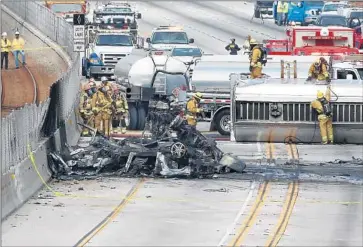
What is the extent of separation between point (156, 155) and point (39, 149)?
283cm

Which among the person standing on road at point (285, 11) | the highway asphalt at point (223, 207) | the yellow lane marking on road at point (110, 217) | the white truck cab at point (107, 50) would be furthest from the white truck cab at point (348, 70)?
the person standing on road at point (285, 11)

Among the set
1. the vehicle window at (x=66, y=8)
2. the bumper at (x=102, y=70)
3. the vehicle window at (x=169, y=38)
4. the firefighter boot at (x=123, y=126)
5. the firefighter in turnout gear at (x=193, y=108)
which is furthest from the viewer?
the vehicle window at (x=66, y=8)

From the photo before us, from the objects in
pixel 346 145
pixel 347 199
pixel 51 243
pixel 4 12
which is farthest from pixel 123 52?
pixel 51 243

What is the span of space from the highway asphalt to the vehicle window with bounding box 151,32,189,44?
874 inches

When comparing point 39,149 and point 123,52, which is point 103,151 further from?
point 123,52

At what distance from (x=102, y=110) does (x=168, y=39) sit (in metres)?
21.4

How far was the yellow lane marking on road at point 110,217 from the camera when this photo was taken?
2230cm

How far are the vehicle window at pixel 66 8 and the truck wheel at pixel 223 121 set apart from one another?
3233 centimetres

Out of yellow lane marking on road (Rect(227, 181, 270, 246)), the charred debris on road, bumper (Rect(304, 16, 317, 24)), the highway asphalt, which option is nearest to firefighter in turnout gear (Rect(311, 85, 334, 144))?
the highway asphalt

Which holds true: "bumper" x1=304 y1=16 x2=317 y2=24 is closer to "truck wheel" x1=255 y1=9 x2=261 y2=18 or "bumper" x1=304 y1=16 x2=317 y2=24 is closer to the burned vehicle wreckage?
"truck wheel" x1=255 y1=9 x2=261 y2=18

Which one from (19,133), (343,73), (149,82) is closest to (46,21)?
(149,82)

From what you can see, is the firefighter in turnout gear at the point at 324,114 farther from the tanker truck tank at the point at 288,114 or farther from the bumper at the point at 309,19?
the bumper at the point at 309,19

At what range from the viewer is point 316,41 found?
50875 mm

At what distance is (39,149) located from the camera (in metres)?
28.5
